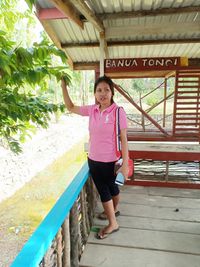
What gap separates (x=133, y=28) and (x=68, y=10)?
0.92 meters

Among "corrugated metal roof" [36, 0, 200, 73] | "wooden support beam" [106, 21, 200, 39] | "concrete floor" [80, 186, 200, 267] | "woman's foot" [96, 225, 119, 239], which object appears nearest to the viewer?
"concrete floor" [80, 186, 200, 267]

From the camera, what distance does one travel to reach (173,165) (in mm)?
3725

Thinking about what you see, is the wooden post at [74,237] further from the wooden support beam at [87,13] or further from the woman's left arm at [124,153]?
the wooden support beam at [87,13]

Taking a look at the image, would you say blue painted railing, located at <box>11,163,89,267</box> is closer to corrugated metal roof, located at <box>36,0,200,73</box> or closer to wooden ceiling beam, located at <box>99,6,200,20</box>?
corrugated metal roof, located at <box>36,0,200,73</box>

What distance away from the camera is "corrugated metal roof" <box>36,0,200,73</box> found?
97.6 inches

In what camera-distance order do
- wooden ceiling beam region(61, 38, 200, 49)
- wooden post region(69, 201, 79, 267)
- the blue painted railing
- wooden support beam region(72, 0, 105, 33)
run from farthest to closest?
wooden ceiling beam region(61, 38, 200, 49), wooden support beam region(72, 0, 105, 33), wooden post region(69, 201, 79, 267), the blue painted railing

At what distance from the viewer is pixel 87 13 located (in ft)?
7.50

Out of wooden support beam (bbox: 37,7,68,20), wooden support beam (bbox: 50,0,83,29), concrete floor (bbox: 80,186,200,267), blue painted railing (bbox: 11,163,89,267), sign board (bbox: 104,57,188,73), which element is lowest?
concrete floor (bbox: 80,186,200,267)

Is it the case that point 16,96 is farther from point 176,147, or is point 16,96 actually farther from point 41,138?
point 41,138

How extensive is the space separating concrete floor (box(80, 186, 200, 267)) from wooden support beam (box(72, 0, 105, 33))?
6.16 feet

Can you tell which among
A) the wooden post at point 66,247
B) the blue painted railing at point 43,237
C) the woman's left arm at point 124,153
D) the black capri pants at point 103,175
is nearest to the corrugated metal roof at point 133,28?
the woman's left arm at point 124,153

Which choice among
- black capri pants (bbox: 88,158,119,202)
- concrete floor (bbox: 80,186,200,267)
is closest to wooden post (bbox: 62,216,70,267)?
concrete floor (bbox: 80,186,200,267)

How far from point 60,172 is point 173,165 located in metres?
9.34

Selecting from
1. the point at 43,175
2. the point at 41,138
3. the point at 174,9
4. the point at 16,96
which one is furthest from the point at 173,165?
the point at 41,138
